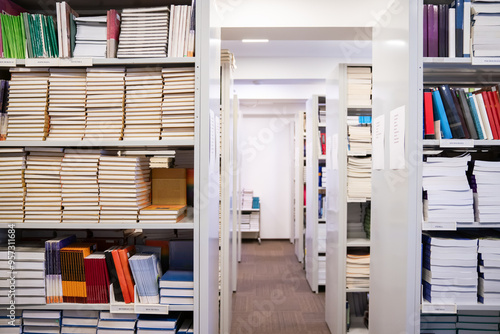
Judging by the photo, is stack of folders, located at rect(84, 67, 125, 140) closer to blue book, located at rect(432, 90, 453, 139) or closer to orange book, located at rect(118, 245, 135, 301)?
orange book, located at rect(118, 245, 135, 301)

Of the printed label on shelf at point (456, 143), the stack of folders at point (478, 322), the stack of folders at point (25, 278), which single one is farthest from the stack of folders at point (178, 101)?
the stack of folders at point (478, 322)

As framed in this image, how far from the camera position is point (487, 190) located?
1601 millimetres

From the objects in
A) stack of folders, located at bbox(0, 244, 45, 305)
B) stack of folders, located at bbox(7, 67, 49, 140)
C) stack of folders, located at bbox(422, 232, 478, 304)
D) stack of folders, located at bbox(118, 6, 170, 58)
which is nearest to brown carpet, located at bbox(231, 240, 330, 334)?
stack of folders, located at bbox(422, 232, 478, 304)

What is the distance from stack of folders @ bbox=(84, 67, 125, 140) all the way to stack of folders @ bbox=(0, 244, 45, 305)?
66 cm

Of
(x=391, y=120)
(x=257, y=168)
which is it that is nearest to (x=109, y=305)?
(x=391, y=120)

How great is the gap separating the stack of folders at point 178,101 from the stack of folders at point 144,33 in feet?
0.38

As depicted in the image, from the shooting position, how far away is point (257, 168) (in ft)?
23.4

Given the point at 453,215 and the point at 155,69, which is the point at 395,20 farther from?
the point at 155,69

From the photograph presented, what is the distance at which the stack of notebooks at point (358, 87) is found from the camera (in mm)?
2896

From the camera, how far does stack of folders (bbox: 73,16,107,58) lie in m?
1.62

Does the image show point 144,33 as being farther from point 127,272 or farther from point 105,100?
point 127,272

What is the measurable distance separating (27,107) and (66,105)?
19 cm

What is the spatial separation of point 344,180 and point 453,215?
1282 mm

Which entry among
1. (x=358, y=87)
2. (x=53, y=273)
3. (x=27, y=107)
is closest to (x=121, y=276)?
(x=53, y=273)
